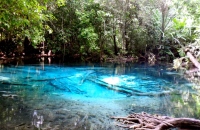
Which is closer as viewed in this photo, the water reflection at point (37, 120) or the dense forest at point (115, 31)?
the water reflection at point (37, 120)

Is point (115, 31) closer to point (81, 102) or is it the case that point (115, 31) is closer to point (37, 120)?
point (81, 102)

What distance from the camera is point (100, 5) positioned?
21.2m

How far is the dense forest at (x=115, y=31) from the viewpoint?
20094mm

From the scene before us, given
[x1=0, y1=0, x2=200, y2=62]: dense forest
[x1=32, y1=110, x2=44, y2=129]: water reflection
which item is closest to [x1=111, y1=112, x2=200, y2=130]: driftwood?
[x1=32, y1=110, x2=44, y2=129]: water reflection

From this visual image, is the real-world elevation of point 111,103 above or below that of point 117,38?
below

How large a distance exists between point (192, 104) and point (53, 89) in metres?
4.82

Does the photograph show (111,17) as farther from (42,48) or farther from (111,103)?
(111,103)

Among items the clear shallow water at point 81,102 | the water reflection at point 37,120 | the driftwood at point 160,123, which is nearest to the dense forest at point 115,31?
the clear shallow water at point 81,102

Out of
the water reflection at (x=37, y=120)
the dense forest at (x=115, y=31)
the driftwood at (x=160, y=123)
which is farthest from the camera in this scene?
the dense forest at (x=115, y=31)

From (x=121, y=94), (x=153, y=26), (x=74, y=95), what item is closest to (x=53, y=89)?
(x=74, y=95)

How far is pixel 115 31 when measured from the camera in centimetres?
2209

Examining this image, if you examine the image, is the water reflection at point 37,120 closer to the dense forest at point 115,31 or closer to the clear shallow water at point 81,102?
the clear shallow water at point 81,102

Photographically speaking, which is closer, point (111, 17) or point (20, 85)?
point (20, 85)

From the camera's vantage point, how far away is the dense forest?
20.1 m
